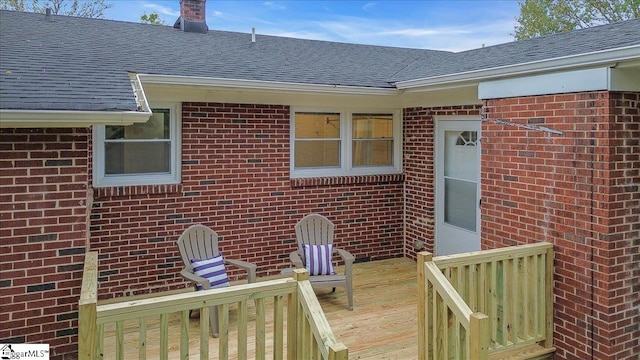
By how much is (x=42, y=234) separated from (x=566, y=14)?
21.9 meters

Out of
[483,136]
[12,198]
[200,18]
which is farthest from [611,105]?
[200,18]

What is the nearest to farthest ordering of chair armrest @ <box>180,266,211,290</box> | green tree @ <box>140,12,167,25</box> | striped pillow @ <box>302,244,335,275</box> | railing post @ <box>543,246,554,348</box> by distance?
1. railing post @ <box>543,246,554,348</box>
2. chair armrest @ <box>180,266,211,290</box>
3. striped pillow @ <box>302,244,335,275</box>
4. green tree @ <box>140,12,167,25</box>

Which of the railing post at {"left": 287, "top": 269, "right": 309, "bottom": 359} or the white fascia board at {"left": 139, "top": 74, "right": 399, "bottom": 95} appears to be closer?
the railing post at {"left": 287, "top": 269, "right": 309, "bottom": 359}

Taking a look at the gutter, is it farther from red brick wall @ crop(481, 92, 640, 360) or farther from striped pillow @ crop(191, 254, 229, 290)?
red brick wall @ crop(481, 92, 640, 360)

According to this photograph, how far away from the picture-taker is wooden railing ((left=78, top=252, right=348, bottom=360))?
2.59m

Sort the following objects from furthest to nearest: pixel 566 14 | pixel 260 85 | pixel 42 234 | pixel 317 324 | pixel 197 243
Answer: pixel 566 14
pixel 260 85
pixel 197 243
pixel 42 234
pixel 317 324

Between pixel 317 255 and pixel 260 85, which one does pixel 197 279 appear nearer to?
pixel 317 255

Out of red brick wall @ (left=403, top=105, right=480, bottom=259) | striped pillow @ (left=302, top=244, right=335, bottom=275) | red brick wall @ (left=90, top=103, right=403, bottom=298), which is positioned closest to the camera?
striped pillow @ (left=302, top=244, right=335, bottom=275)

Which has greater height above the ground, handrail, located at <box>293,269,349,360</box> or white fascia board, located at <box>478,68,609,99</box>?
white fascia board, located at <box>478,68,609,99</box>

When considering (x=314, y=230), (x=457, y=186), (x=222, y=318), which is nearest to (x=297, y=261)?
(x=314, y=230)

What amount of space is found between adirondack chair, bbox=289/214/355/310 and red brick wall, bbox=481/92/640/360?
202 centimetres

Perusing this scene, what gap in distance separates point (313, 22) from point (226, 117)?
2262 centimetres

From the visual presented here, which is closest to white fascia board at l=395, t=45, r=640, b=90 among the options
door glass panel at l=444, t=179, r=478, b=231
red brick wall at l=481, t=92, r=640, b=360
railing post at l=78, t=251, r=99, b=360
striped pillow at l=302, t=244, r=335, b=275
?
red brick wall at l=481, t=92, r=640, b=360

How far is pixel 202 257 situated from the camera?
17.6 feet
